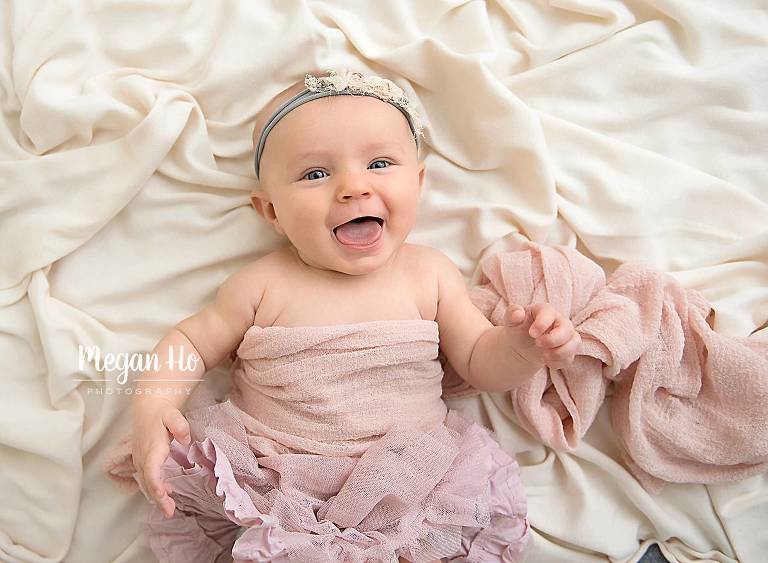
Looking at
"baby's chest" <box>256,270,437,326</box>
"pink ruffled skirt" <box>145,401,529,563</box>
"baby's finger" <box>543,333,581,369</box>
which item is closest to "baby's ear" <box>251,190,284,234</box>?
"baby's chest" <box>256,270,437,326</box>

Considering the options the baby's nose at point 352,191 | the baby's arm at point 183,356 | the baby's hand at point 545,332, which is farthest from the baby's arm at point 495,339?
the baby's arm at point 183,356

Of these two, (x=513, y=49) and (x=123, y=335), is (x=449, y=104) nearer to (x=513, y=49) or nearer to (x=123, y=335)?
(x=513, y=49)

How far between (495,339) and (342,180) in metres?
0.40

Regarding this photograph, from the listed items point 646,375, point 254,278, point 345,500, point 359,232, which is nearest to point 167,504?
point 345,500

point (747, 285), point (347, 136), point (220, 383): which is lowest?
point (220, 383)

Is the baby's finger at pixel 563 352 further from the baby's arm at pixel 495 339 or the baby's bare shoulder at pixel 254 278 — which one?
the baby's bare shoulder at pixel 254 278

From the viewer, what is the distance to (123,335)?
5.00 feet

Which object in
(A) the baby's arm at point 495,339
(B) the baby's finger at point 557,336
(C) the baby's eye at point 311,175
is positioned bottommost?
(A) the baby's arm at point 495,339

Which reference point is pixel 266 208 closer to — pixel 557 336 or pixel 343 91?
pixel 343 91

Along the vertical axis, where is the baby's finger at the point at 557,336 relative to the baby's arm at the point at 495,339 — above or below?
above

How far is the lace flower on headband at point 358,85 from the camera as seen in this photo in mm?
1374

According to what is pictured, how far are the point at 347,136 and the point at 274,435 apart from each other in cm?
55

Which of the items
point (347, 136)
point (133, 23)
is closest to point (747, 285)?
point (347, 136)

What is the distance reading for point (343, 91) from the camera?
138 centimetres
